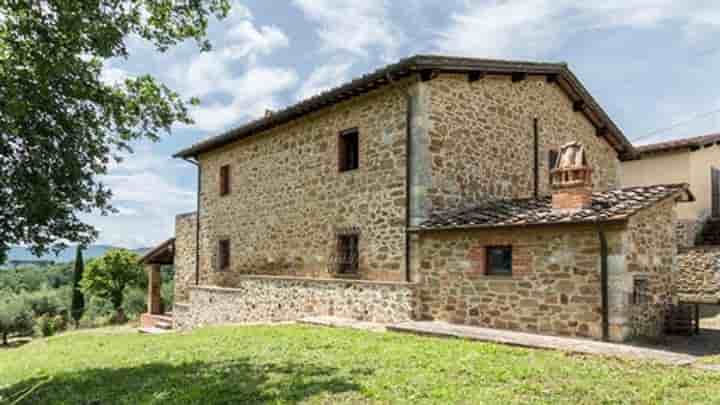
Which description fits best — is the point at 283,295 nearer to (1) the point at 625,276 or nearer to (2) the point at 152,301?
(1) the point at 625,276

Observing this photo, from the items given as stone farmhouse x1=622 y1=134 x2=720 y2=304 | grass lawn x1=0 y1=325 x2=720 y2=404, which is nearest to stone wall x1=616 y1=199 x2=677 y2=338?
grass lawn x1=0 y1=325 x2=720 y2=404

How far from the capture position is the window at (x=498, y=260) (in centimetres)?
903

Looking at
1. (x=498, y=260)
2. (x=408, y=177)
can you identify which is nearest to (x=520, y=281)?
(x=498, y=260)

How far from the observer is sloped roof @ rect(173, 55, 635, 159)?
10.3m

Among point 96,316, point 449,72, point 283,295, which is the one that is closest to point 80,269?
point 96,316

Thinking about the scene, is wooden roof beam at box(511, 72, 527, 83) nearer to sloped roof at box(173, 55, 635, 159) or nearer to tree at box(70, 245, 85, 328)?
sloped roof at box(173, 55, 635, 159)

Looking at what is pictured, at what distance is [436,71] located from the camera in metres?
10.5

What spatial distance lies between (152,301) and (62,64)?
15.6m

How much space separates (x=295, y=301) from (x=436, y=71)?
626 centimetres

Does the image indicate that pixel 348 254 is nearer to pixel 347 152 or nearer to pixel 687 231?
pixel 347 152

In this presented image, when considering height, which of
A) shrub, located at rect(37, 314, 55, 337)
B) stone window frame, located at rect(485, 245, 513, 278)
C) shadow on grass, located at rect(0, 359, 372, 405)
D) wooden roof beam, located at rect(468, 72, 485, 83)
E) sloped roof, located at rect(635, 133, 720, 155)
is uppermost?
wooden roof beam, located at rect(468, 72, 485, 83)

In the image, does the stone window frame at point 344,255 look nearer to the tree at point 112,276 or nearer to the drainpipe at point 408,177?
the drainpipe at point 408,177

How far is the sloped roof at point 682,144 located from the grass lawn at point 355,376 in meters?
12.7

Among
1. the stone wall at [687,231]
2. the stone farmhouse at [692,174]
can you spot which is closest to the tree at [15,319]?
the stone farmhouse at [692,174]
